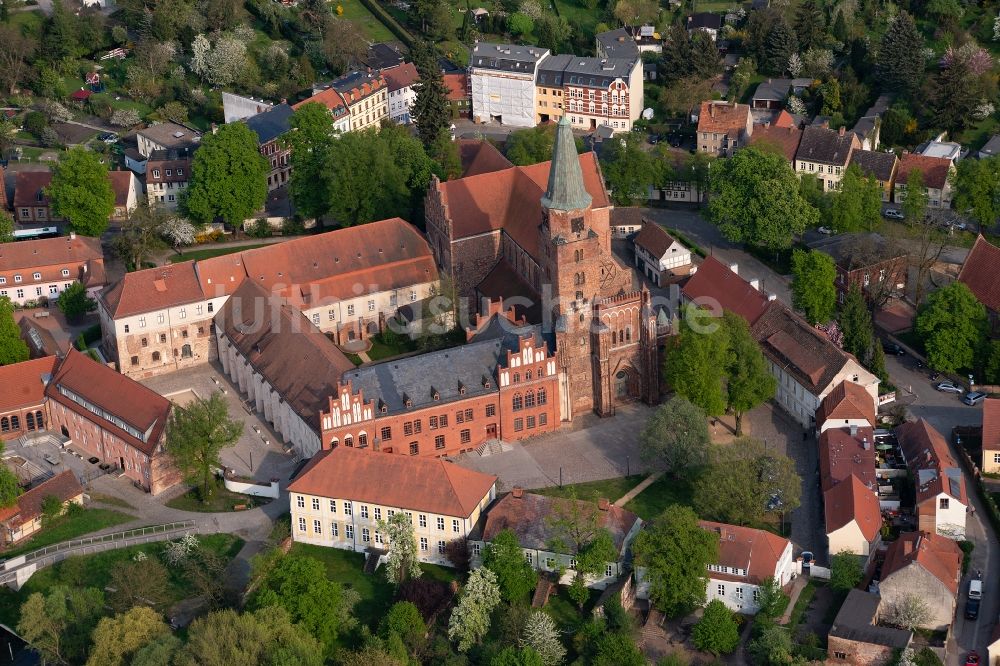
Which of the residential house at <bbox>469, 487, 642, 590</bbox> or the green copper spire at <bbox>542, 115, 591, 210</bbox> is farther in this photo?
the green copper spire at <bbox>542, 115, 591, 210</bbox>

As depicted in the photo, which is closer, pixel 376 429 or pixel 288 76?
pixel 376 429

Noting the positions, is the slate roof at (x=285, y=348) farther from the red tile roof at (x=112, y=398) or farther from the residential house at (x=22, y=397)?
the residential house at (x=22, y=397)

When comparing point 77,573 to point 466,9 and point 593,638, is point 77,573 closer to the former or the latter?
point 593,638

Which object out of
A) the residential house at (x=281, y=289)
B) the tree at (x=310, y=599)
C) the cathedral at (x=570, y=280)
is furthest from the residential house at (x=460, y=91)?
the tree at (x=310, y=599)

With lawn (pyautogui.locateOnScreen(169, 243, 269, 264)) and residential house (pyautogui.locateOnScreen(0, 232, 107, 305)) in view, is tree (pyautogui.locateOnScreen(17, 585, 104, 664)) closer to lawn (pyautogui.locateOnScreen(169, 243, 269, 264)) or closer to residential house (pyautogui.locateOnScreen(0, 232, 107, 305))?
residential house (pyautogui.locateOnScreen(0, 232, 107, 305))

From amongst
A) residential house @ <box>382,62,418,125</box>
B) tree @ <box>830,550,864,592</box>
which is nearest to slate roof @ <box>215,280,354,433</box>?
tree @ <box>830,550,864,592</box>

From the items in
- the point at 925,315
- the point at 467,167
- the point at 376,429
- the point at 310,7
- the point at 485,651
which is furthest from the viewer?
the point at 310,7

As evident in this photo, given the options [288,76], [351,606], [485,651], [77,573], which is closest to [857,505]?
[485,651]

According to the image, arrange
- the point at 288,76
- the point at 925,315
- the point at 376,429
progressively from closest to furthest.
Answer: the point at 376,429
the point at 925,315
the point at 288,76
